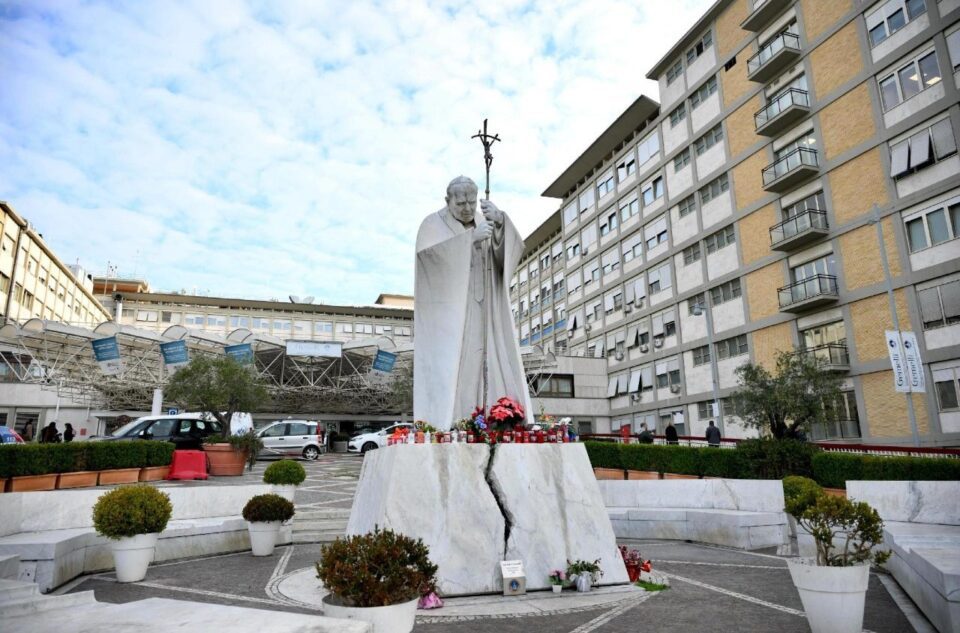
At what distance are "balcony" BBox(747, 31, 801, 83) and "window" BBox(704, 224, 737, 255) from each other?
713cm

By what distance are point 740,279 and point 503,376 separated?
86.0 ft

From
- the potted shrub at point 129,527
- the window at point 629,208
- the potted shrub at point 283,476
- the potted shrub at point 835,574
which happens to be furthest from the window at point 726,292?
the potted shrub at point 129,527

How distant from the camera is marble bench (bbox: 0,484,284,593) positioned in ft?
22.4

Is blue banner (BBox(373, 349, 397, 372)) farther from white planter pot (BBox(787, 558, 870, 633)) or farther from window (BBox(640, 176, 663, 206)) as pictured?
white planter pot (BBox(787, 558, 870, 633))

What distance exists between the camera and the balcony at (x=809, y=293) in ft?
83.9

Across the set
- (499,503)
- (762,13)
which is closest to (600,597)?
(499,503)

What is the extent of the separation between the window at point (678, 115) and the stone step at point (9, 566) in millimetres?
36722

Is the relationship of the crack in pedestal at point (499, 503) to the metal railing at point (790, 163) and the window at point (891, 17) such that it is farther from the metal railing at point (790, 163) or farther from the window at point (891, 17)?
the window at point (891, 17)

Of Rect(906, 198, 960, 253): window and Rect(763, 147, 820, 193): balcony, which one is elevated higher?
Rect(763, 147, 820, 193): balcony

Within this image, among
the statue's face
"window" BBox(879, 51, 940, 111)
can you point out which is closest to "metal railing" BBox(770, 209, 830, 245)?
"window" BBox(879, 51, 940, 111)

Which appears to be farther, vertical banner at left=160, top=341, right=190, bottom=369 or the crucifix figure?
vertical banner at left=160, top=341, right=190, bottom=369

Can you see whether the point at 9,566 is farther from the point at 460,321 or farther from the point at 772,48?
the point at 772,48

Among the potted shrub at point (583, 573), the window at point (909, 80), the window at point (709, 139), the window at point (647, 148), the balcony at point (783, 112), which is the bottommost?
the potted shrub at point (583, 573)

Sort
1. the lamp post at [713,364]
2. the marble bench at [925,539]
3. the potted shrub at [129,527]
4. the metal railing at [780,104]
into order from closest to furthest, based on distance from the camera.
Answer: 1. the marble bench at [925,539]
2. the potted shrub at [129,527]
3. the metal railing at [780,104]
4. the lamp post at [713,364]
